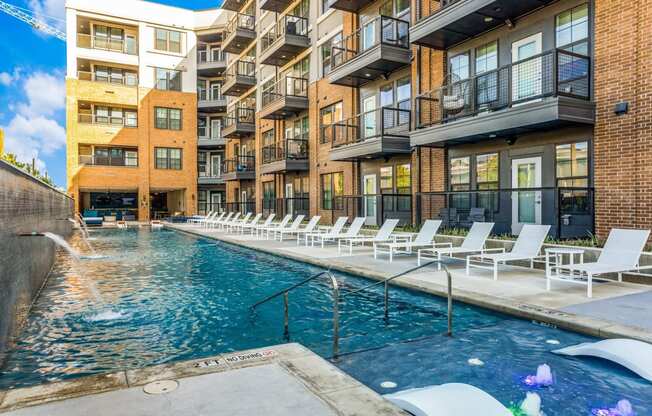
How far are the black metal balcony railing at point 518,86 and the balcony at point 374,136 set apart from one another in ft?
4.84

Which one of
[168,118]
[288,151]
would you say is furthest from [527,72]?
[168,118]

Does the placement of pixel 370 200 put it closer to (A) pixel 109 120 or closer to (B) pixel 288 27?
(B) pixel 288 27

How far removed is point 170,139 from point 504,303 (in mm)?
37137

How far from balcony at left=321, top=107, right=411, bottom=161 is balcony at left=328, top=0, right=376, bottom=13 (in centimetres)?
448

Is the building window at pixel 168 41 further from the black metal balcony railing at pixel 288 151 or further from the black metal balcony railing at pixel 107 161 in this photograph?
the black metal balcony railing at pixel 288 151

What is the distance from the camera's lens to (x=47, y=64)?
176 meters

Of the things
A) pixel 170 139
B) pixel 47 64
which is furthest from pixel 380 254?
pixel 47 64

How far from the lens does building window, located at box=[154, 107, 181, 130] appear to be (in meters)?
39.1

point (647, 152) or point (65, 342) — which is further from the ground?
point (647, 152)

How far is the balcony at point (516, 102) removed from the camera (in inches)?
391

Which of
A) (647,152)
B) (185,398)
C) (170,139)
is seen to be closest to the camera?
(185,398)

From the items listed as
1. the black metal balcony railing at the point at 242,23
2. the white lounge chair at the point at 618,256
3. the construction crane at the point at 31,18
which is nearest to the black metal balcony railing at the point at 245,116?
the black metal balcony railing at the point at 242,23

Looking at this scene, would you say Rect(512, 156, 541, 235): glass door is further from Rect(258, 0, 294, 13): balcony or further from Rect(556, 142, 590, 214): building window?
Rect(258, 0, 294, 13): balcony

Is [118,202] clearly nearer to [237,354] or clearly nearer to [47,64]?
[237,354]
